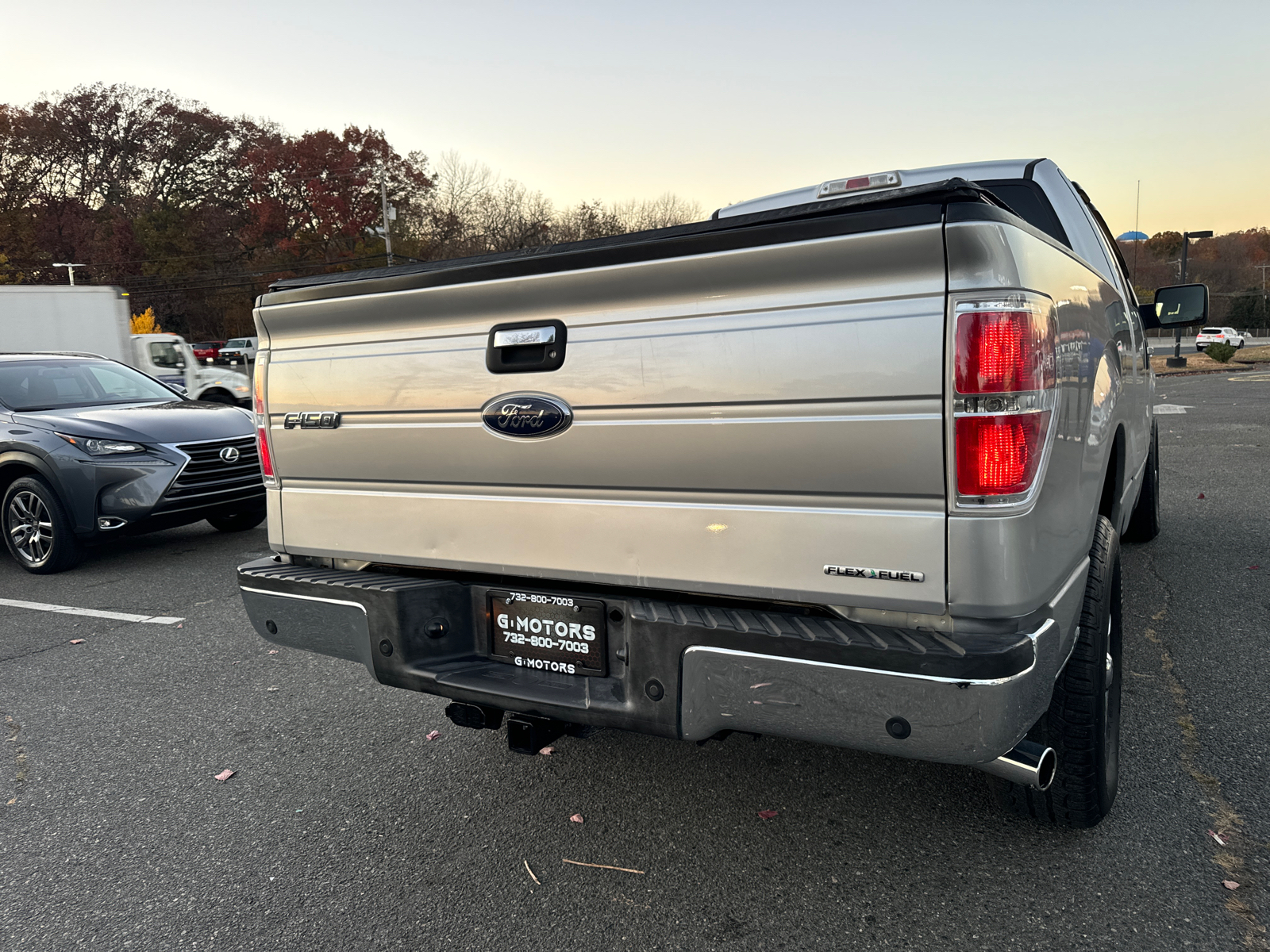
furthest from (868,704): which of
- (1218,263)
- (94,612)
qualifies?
(1218,263)

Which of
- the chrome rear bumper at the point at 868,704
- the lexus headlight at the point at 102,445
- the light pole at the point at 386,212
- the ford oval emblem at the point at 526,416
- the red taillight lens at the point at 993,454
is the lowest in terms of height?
the chrome rear bumper at the point at 868,704

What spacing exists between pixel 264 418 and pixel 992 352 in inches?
90.6

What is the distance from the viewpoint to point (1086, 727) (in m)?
2.45

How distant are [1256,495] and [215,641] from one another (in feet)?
27.5

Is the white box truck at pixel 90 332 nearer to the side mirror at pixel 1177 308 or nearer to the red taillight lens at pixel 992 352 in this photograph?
the side mirror at pixel 1177 308

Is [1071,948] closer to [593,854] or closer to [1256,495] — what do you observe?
[593,854]

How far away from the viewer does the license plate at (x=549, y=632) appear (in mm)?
2398

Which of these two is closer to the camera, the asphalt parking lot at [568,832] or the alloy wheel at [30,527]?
the asphalt parking lot at [568,832]

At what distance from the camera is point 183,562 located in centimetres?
694

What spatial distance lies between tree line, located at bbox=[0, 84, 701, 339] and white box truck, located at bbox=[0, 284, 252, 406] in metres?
41.6

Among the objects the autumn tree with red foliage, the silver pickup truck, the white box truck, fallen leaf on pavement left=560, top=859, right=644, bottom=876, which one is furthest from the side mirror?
Answer: the autumn tree with red foliage

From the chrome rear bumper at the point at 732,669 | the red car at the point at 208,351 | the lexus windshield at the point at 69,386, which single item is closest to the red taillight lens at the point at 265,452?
the chrome rear bumper at the point at 732,669

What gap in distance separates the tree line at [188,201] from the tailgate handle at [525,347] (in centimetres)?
5673

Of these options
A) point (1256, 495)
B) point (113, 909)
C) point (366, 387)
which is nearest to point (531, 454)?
point (366, 387)
